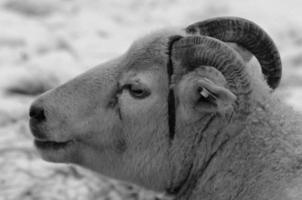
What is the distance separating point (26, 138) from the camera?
7.23 meters

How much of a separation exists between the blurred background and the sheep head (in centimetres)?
161

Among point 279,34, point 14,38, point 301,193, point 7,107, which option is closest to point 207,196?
point 301,193

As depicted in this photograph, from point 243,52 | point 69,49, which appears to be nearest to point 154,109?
point 243,52

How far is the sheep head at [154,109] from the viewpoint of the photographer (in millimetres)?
4090

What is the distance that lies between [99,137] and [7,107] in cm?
364

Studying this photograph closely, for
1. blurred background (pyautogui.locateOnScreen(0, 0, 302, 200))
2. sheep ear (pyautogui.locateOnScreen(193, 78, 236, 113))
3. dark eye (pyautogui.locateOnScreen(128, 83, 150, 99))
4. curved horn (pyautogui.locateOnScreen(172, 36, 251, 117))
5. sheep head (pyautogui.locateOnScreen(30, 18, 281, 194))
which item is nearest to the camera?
sheep ear (pyautogui.locateOnScreen(193, 78, 236, 113))

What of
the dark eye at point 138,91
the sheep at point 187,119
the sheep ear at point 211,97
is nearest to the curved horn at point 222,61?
the sheep at point 187,119

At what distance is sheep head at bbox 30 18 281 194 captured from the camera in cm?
409

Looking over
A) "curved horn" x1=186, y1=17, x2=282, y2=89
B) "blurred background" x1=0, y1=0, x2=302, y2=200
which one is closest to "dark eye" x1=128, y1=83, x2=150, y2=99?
"curved horn" x1=186, y1=17, x2=282, y2=89

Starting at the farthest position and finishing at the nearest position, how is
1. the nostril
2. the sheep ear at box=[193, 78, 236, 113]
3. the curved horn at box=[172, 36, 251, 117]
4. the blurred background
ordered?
1. the blurred background
2. the nostril
3. the curved horn at box=[172, 36, 251, 117]
4. the sheep ear at box=[193, 78, 236, 113]

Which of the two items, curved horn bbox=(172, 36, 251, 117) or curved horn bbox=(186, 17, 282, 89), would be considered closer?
curved horn bbox=(172, 36, 251, 117)

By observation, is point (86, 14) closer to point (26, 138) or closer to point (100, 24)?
point (100, 24)

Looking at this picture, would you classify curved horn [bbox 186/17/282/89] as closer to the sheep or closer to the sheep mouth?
the sheep

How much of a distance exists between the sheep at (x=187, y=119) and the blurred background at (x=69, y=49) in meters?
1.64
